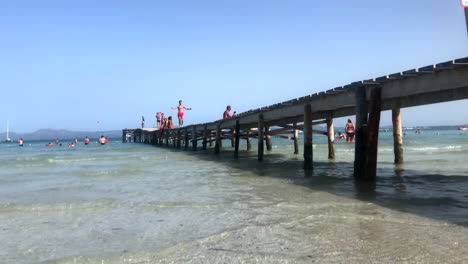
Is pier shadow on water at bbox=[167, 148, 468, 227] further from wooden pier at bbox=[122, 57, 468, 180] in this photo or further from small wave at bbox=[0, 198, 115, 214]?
small wave at bbox=[0, 198, 115, 214]

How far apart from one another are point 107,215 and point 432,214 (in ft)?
15.9

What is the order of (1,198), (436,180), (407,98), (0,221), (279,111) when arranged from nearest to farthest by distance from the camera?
(0,221) < (1,198) < (436,180) < (407,98) < (279,111)

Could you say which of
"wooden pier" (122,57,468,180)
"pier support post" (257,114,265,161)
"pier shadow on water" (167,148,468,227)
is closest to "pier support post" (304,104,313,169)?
"wooden pier" (122,57,468,180)

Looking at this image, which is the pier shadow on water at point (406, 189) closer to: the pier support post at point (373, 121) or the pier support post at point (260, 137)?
the pier support post at point (373, 121)

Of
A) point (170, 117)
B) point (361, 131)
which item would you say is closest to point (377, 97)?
point (361, 131)

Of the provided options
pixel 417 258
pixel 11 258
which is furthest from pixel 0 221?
pixel 417 258

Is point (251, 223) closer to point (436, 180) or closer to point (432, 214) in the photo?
point (432, 214)

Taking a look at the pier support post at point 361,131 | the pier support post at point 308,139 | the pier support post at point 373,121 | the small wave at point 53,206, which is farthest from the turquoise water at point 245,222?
the pier support post at point 308,139

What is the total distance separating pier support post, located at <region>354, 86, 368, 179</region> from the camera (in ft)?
27.2

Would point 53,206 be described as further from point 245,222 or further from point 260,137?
point 260,137

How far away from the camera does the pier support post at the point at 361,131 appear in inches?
327

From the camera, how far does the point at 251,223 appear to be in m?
4.93

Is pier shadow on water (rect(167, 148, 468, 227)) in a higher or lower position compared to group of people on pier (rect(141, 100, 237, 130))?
lower

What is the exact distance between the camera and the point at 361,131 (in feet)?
27.3
